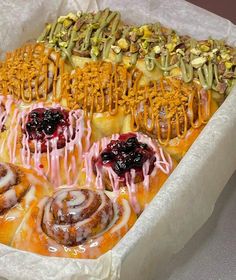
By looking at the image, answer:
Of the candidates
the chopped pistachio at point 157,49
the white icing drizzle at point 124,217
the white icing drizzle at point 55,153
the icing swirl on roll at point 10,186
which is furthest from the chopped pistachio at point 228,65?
the icing swirl on roll at point 10,186

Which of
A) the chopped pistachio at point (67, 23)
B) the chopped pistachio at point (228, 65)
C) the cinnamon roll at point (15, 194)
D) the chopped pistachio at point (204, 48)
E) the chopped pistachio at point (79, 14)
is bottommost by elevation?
the cinnamon roll at point (15, 194)

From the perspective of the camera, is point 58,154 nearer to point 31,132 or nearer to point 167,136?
point 31,132

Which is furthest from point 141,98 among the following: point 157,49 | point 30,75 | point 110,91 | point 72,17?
point 72,17

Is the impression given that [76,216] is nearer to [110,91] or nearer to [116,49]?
[110,91]

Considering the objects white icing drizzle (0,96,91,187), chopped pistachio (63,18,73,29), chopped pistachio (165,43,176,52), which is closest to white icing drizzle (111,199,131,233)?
white icing drizzle (0,96,91,187)

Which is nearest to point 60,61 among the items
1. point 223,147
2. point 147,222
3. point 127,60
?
point 127,60

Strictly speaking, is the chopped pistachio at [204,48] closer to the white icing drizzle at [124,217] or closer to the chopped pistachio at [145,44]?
the chopped pistachio at [145,44]

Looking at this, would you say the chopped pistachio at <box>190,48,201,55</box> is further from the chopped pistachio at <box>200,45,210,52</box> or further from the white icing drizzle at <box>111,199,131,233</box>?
the white icing drizzle at <box>111,199,131,233</box>
